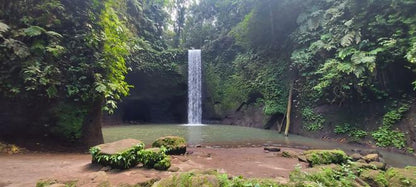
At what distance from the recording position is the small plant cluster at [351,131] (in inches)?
398

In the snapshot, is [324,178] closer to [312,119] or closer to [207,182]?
[207,182]

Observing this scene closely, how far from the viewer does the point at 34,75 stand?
6559 millimetres

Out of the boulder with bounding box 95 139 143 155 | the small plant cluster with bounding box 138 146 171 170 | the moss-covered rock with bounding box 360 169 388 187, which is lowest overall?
the moss-covered rock with bounding box 360 169 388 187

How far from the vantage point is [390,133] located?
904 cm

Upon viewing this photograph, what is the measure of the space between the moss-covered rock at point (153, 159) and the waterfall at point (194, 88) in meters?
16.0

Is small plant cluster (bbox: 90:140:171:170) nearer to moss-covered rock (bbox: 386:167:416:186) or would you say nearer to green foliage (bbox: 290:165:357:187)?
green foliage (bbox: 290:165:357:187)

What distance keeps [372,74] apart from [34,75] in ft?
37.7

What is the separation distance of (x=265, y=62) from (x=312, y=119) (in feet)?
19.9

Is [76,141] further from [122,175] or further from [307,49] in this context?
[307,49]

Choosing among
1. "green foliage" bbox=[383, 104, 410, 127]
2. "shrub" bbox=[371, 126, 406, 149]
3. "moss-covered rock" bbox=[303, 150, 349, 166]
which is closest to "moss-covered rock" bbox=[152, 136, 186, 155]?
"moss-covered rock" bbox=[303, 150, 349, 166]

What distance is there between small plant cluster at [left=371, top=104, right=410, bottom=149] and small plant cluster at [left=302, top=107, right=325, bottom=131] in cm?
278

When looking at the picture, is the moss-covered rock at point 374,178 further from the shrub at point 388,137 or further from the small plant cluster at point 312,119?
the small plant cluster at point 312,119

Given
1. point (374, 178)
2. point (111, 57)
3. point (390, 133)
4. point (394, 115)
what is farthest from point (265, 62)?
point (374, 178)

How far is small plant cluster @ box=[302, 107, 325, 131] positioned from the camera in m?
12.3
